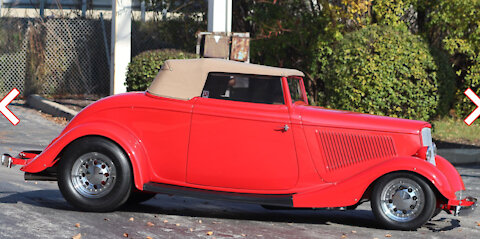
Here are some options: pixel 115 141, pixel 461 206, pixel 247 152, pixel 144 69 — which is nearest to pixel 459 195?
pixel 461 206

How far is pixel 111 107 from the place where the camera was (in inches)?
315

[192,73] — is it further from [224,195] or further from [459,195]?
[459,195]

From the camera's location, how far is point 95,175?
7.94m

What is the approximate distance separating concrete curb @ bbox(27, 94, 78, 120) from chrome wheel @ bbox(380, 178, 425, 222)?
10.7 meters

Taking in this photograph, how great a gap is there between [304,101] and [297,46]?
12.3 m

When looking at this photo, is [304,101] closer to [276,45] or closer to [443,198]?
[443,198]

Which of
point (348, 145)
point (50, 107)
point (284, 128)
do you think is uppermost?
point (284, 128)

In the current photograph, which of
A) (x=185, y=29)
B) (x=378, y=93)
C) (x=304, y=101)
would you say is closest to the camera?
(x=304, y=101)

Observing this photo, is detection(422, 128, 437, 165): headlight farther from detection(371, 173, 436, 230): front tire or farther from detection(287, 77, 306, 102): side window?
detection(287, 77, 306, 102): side window

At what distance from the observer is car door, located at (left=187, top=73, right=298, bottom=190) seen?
7750 millimetres

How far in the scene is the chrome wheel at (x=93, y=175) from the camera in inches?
311

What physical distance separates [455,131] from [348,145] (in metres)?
11.0

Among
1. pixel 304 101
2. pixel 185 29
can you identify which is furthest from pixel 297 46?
pixel 304 101

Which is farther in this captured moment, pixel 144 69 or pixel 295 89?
pixel 144 69
